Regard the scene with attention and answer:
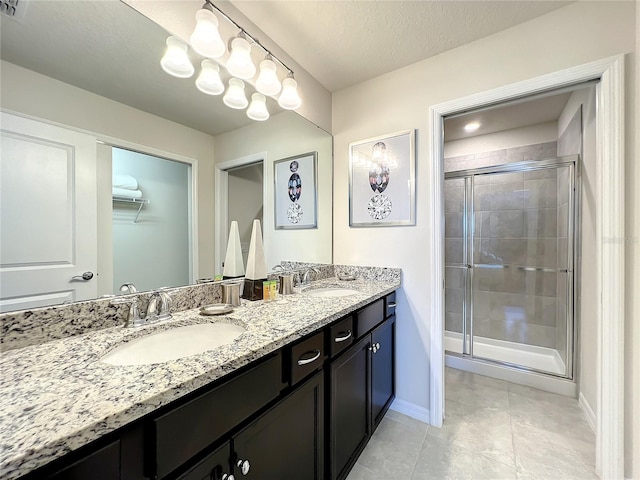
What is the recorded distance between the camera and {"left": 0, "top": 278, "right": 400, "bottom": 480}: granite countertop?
1.30ft

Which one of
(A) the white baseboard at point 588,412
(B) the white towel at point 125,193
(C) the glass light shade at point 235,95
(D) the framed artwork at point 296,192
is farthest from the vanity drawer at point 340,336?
(A) the white baseboard at point 588,412

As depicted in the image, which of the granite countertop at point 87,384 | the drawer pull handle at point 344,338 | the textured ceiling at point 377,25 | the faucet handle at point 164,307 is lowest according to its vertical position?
the drawer pull handle at point 344,338

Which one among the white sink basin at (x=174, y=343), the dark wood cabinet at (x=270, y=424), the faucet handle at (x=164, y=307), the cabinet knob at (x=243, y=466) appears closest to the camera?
the dark wood cabinet at (x=270, y=424)

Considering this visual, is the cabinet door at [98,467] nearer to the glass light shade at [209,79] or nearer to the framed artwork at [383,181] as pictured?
the glass light shade at [209,79]

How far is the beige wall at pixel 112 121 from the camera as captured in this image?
2.48 ft

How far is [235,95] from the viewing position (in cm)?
138

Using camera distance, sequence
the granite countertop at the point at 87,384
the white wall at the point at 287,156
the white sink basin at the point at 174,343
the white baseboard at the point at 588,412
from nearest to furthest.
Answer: the granite countertop at the point at 87,384
the white sink basin at the point at 174,343
the white wall at the point at 287,156
the white baseboard at the point at 588,412

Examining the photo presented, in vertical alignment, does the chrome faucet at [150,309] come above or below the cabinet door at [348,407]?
above

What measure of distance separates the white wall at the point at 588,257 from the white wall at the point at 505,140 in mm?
620

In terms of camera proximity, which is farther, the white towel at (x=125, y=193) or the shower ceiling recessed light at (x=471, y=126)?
the shower ceiling recessed light at (x=471, y=126)

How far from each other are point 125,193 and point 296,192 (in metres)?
1.08

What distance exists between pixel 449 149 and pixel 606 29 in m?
1.87

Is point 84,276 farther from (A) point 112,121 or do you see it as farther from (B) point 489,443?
(B) point 489,443

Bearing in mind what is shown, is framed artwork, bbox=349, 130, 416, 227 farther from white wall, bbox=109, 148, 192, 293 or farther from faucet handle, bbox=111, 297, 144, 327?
faucet handle, bbox=111, 297, 144, 327
